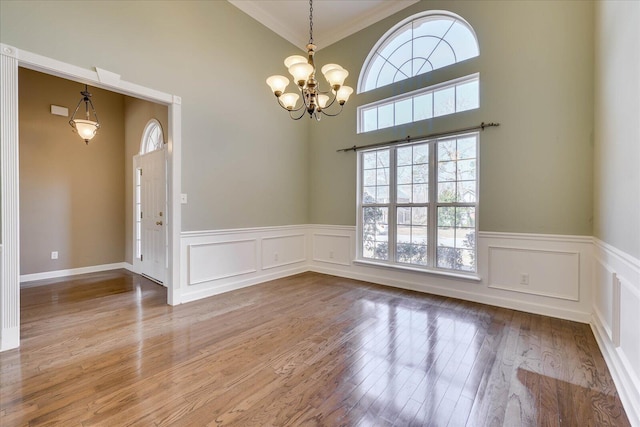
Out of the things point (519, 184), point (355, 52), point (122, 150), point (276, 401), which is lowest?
point (276, 401)

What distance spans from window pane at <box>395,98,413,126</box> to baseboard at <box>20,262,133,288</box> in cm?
548

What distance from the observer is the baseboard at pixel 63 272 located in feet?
14.3

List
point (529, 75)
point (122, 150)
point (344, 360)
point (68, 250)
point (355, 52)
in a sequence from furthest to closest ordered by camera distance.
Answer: point (122, 150), point (68, 250), point (355, 52), point (529, 75), point (344, 360)

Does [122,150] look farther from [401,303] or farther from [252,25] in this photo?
[401,303]

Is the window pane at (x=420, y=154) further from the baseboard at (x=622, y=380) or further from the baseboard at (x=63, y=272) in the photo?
the baseboard at (x=63, y=272)

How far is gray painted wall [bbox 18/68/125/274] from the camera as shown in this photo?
4.52 metres

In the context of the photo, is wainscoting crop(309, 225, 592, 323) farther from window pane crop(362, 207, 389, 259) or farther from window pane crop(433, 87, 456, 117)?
window pane crop(433, 87, 456, 117)

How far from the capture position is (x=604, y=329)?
230cm

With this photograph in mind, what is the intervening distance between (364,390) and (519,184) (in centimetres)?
281

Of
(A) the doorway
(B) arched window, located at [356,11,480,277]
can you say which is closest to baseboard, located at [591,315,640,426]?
(B) arched window, located at [356,11,480,277]

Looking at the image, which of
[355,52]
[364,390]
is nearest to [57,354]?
[364,390]

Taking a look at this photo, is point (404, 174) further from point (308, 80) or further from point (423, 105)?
point (308, 80)

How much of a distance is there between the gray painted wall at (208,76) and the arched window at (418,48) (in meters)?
1.46

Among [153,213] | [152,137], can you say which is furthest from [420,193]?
[152,137]
